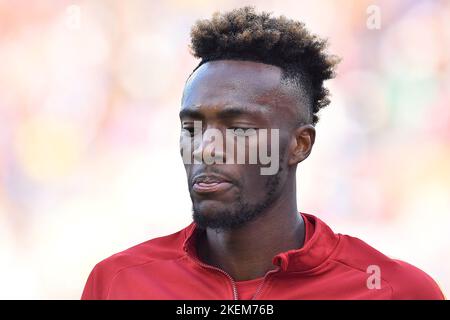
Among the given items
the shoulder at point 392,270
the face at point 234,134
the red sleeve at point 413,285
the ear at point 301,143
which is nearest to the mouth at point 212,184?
the face at point 234,134

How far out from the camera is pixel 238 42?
12.3 ft

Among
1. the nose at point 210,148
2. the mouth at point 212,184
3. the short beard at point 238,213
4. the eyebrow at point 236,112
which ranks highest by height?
the eyebrow at point 236,112

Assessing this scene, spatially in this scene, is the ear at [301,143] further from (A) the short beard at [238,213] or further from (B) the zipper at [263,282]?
(B) the zipper at [263,282]

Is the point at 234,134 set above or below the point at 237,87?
below

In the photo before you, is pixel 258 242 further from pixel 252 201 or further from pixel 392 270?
pixel 392 270

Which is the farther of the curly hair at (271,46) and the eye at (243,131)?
the curly hair at (271,46)

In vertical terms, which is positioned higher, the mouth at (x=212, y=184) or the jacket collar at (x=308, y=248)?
the mouth at (x=212, y=184)

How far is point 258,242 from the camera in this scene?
3.70m

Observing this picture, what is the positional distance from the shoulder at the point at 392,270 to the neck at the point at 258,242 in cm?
24

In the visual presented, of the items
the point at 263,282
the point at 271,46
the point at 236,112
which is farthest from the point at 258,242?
the point at 271,46

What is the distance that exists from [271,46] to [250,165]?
58cm

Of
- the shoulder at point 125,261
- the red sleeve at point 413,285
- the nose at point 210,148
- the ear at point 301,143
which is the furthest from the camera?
the shoulder at point 125,261

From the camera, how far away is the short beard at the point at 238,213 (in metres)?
3.54
